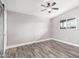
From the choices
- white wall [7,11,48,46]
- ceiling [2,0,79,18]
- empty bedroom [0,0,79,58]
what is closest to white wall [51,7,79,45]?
empty bedroom [0,0,79,58]

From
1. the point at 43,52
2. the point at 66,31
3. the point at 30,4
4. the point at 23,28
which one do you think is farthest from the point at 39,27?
the point at 43,52

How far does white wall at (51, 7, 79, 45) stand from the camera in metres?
4.05

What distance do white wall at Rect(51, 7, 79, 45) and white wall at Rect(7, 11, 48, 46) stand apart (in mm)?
1288

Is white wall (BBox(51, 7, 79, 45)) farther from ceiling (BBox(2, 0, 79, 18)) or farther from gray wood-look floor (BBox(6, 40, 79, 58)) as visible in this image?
gray wood-look floor (BBox(6, 40, 79, 58))

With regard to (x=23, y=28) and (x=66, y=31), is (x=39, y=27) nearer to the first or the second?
(x=23, y=28)

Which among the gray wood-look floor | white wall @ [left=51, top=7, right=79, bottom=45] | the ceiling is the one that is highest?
the ceiling

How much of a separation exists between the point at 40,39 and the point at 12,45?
2480 mm

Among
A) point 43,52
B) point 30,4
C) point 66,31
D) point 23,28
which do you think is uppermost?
point 30,4

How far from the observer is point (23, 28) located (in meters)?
4.46

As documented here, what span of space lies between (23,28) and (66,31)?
347 centimetres

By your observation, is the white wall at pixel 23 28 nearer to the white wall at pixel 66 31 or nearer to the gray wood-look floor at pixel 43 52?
the gray wood-look floor at pixel 43 52

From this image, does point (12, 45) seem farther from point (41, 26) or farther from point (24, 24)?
point (41, 26)

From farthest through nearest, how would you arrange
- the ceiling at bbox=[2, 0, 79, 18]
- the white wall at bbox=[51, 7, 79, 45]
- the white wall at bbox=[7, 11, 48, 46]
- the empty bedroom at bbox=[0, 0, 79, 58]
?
the white wall at bbox=[51, 7, 79, 45], the white wall at bbox=[7, 11, 48, 46], the empty bedroom at bbox=[0, 0, 79, 58], the ceiling at bbox=[2, 0, 79, 18]

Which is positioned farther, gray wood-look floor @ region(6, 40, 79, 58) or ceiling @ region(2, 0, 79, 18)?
ceiling @ region(2, 0, 79, 18)
